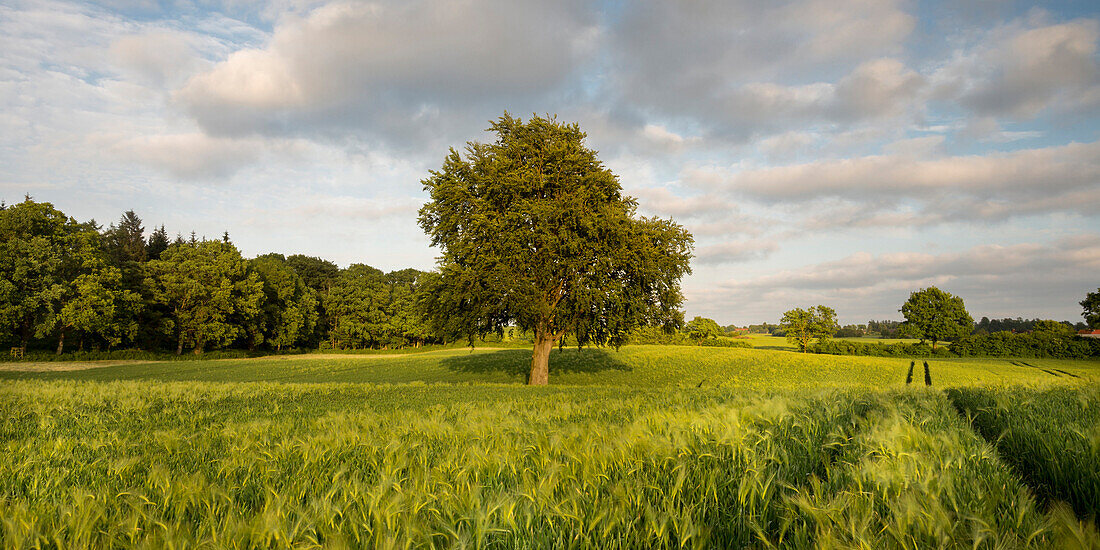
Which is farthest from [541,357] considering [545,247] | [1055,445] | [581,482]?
[581,482]

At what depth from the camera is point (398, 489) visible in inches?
95.8

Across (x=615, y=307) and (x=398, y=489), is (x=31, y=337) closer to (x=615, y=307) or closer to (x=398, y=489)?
(x=615, y=307)

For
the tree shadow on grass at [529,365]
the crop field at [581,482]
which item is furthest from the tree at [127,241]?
the crop field at [581,482]

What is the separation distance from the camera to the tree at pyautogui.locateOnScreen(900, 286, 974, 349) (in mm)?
82500

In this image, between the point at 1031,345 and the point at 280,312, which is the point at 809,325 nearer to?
the point at 1031,345

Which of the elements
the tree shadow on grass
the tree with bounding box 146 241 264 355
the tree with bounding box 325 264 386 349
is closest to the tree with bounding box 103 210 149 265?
the tree with bounding box 146 241 264 355

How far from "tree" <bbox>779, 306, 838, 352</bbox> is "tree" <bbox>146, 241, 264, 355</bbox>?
94.2 metres

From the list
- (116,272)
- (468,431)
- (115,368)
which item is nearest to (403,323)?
(116,272)

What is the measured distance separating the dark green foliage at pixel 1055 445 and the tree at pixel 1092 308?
115 metres

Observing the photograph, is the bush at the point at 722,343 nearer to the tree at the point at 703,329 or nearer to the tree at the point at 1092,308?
the tree at the point at 703,329

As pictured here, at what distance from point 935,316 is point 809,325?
24.9m

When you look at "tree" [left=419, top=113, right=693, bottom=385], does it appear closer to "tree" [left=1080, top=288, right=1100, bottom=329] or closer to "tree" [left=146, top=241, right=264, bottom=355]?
"tree" [left=146, top=241, right=264, bottom=355]

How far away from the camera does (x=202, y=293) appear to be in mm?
67312

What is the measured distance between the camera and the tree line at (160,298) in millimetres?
53125
